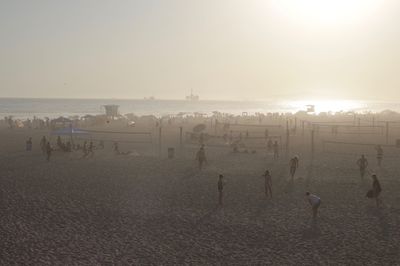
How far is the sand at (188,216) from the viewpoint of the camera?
12.2 m

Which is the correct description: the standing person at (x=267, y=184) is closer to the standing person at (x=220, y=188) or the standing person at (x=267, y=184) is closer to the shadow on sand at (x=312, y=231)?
the standing person at (x=220, y=188)

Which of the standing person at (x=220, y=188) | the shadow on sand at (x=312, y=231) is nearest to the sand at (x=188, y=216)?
the shadow on sand at (x=312, y=231)

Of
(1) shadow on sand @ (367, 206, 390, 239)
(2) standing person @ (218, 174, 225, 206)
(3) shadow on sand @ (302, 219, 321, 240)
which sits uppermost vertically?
(2) standing person @ (218, 174, 225, 206)

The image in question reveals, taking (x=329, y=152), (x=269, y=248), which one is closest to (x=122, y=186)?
(x=269, y=248)

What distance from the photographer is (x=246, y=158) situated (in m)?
30.4

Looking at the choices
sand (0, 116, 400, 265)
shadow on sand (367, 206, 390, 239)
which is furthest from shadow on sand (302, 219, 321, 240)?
shadow on sand (367, 206, 390, 239)

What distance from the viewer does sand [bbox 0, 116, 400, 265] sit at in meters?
12.2

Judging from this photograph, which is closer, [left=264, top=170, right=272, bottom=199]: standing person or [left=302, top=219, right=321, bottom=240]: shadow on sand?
[left=302, top=219, right=321, bottom=240]: shadow on sand

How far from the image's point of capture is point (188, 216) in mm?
16047

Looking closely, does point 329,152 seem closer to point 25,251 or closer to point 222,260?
point 222,260

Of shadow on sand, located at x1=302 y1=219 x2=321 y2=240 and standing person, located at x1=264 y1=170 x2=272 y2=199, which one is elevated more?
standing person, located at x1=264 y1=170 x2=272 y2=199

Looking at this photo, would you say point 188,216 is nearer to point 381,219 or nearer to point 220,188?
point 220,188

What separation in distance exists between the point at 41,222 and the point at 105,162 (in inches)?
530

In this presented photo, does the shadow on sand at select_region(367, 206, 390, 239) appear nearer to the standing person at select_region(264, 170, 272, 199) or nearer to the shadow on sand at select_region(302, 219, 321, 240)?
the shadow on sand at select_region(302, 219, 321, 240)
